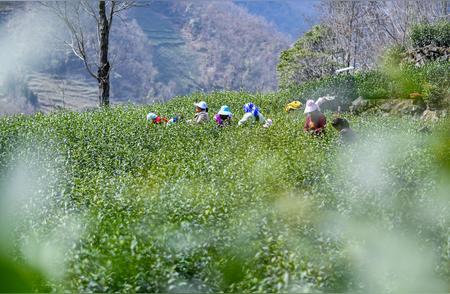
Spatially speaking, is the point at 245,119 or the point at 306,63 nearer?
the point at 245,119

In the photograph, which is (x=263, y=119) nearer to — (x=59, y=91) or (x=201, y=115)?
(x=201, y=115)

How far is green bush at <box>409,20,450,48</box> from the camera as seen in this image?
23.8 m

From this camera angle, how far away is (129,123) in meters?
14.4

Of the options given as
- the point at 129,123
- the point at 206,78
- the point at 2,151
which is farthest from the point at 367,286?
the point at 206,78

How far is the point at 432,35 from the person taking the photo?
24188 mm

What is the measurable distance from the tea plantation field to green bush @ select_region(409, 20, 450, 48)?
12466 millimetres

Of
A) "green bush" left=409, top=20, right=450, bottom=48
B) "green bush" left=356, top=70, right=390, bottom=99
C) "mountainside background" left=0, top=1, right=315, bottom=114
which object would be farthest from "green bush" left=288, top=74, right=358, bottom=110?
"mountainside background" left=0, top=1, right=315, bottom=114

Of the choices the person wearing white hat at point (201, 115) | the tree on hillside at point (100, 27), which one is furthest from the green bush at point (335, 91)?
the tree on hillside at point (100, 27)

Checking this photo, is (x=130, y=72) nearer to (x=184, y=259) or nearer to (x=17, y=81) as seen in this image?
(x=17, y=81)

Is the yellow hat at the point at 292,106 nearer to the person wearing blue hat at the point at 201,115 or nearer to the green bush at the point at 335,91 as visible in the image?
the green bush at the point at 335,91

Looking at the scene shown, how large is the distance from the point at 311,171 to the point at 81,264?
4850mm

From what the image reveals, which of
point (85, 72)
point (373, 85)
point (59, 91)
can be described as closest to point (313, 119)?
point (373, 85)

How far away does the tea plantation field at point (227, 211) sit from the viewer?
5.41 meters

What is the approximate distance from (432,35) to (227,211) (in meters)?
19.9
